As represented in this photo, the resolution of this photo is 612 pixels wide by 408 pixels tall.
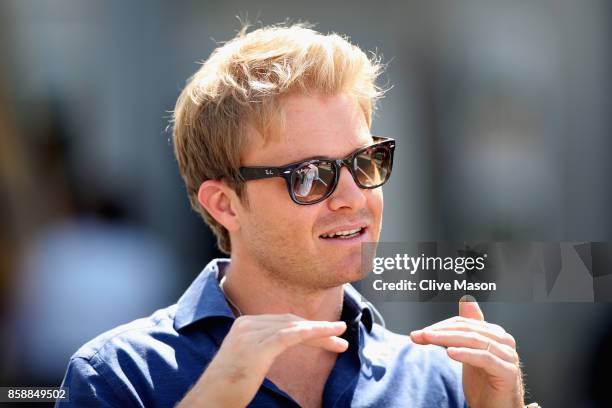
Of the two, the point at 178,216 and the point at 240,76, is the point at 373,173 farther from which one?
the point at 178,216

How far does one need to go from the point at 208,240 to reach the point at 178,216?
0.24m

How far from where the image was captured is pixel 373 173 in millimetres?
2441

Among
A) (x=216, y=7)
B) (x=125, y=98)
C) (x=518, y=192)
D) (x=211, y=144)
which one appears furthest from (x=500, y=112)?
(x=211, y=144)

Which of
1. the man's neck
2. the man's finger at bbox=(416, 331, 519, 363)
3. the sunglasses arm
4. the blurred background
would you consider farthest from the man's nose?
the blurred background

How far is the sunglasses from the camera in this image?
2357 mm

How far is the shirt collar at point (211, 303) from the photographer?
7.74 feet

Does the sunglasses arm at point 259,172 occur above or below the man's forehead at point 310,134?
below

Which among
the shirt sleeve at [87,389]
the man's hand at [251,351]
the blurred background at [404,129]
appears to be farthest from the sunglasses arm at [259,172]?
the blurred background at [404,129]

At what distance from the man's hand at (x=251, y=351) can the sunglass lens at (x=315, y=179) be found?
50 cm

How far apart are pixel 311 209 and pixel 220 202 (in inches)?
15.2

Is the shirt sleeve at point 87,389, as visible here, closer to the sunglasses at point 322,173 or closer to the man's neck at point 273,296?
the man's neck at point 273,296

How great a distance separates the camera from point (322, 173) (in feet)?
7.73

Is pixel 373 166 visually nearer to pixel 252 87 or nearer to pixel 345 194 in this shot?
pixel 345 194

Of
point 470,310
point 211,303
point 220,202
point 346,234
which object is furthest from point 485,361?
point 220,202
